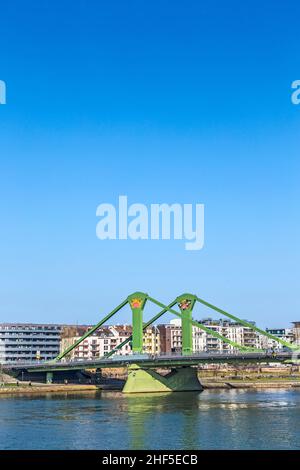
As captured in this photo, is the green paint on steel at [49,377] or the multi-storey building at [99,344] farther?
the multi-storey building at [99,344]

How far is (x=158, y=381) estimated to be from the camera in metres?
83.8

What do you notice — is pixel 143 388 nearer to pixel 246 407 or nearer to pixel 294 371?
pixel 246 407

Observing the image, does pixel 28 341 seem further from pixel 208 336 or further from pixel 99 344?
pixel 208 336

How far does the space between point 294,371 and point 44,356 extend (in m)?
50.6

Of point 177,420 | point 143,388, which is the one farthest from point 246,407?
point 143,388

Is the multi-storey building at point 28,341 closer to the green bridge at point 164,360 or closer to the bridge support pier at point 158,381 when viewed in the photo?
the green bridge at point 164,360

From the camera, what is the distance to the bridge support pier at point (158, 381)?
82750mm

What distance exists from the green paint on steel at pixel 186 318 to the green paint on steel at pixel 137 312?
560 cm

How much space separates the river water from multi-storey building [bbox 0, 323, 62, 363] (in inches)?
2346

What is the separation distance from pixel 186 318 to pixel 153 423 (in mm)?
45163

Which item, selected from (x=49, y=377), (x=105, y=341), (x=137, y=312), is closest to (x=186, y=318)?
(x=137, y=312)

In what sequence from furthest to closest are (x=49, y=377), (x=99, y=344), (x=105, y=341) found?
(x=105, y=341) → (x=99, y=344) → (x=49, y=377)

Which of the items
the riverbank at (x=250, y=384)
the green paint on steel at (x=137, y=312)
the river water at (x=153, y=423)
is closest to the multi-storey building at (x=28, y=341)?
the green paint on steel at (x=137, y=312)
